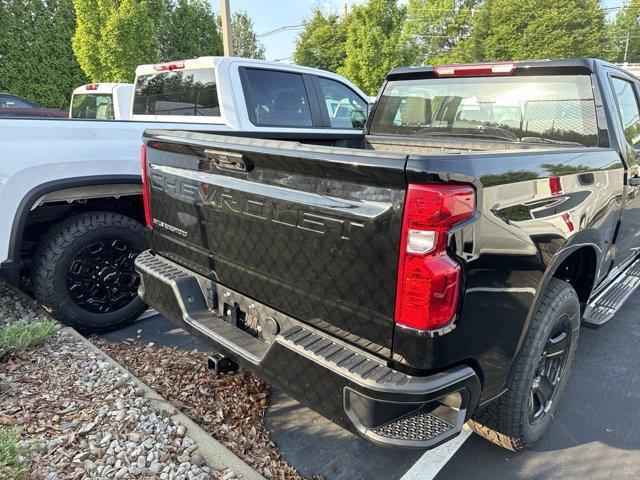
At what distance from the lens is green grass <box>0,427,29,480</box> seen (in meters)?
2.05

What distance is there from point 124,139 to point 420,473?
3136 mm

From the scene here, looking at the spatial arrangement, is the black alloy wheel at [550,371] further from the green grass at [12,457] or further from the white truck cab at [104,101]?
the white truck cab at [104,101]

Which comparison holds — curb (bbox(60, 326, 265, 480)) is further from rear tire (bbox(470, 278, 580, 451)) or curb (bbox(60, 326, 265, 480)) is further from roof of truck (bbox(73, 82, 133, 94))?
roof of truck (bbox(73, 82, 133, 94))

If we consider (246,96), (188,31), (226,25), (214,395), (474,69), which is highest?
(188,31)

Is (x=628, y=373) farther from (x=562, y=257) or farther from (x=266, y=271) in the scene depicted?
(x=266, y=271)

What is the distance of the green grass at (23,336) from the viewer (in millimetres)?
3076

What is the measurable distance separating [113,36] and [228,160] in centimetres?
1300

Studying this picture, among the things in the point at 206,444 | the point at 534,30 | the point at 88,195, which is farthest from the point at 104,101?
the point at 534,30

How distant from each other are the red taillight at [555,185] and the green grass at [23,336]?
3298 millimetres

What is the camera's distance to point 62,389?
2789 millimetres

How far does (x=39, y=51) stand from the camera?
17.4m

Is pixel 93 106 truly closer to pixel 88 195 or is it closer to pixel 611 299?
pixel 88 195

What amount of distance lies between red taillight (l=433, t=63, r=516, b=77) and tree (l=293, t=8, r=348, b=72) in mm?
36336

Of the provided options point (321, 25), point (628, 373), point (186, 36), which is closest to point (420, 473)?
point (628, 373)
